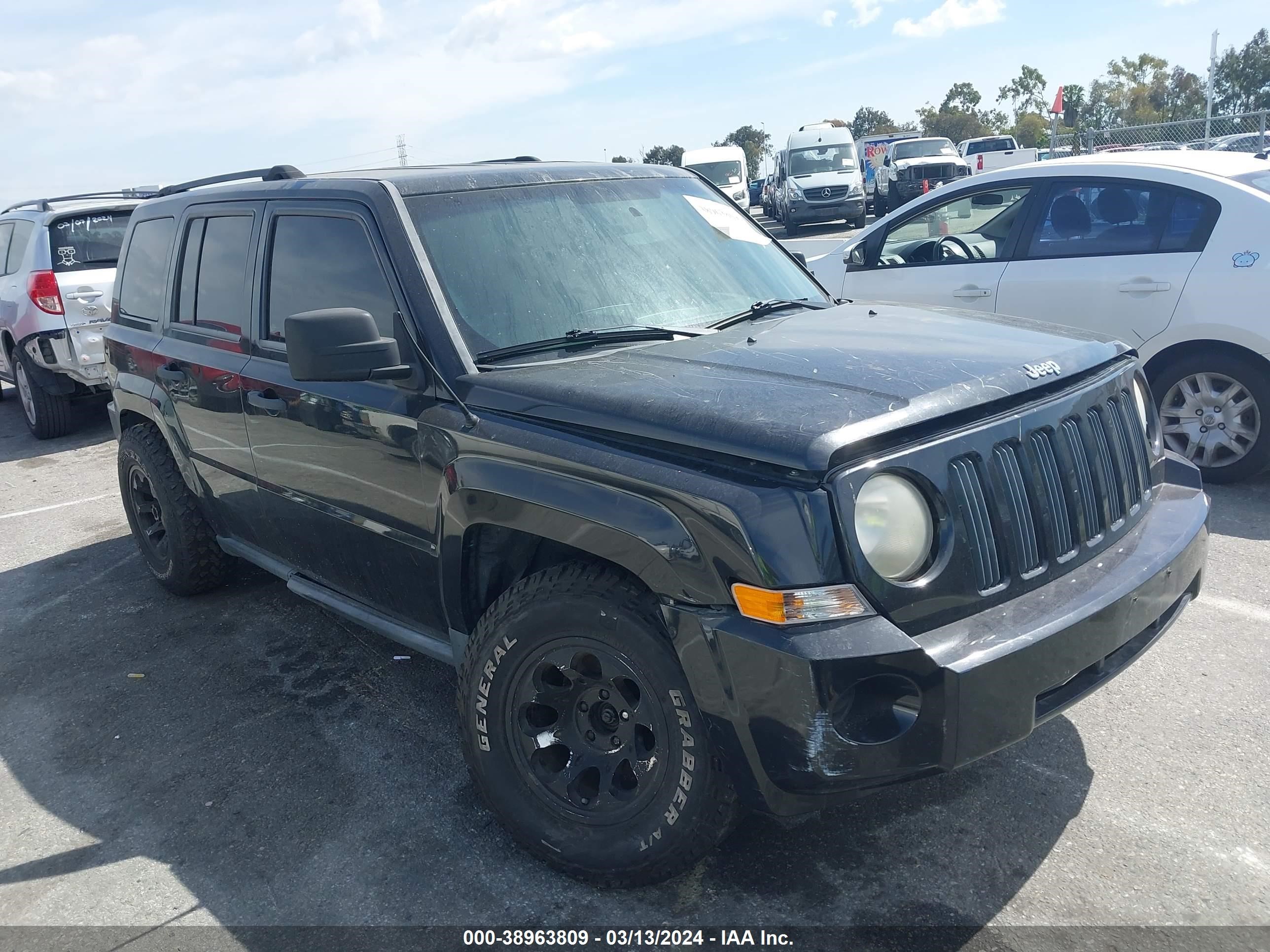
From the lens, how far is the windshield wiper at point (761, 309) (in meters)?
3.49

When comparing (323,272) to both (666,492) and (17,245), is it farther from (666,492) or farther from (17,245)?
(17,245)

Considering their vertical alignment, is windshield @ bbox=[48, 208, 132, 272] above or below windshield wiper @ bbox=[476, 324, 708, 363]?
above

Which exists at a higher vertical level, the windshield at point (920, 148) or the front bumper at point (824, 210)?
the windshield at point (920, 148)

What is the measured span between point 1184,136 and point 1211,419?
56.7ft

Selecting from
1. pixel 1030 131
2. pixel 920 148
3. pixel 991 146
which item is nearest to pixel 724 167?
pixel 920 148

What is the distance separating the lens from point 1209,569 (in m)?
4.65

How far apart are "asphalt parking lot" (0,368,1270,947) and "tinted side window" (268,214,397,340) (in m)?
1.46

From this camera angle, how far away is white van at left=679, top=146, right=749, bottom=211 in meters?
26.9

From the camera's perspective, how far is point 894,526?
241 cm

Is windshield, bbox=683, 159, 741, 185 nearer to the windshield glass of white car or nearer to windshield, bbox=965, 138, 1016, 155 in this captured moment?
windshield, bbox=965, 138, 1016, 155

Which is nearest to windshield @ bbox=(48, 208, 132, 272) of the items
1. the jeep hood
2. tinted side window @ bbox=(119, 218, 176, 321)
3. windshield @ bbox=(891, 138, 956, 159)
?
tinted side window @ bbox=(119, 218, 176, 321)

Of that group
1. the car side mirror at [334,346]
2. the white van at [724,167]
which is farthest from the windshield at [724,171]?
the car side mirror at [334,346]

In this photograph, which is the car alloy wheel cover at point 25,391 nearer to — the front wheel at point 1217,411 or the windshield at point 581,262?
the windshield at point 581,262

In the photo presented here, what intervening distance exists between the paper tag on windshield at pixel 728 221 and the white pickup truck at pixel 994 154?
24.0 meters
